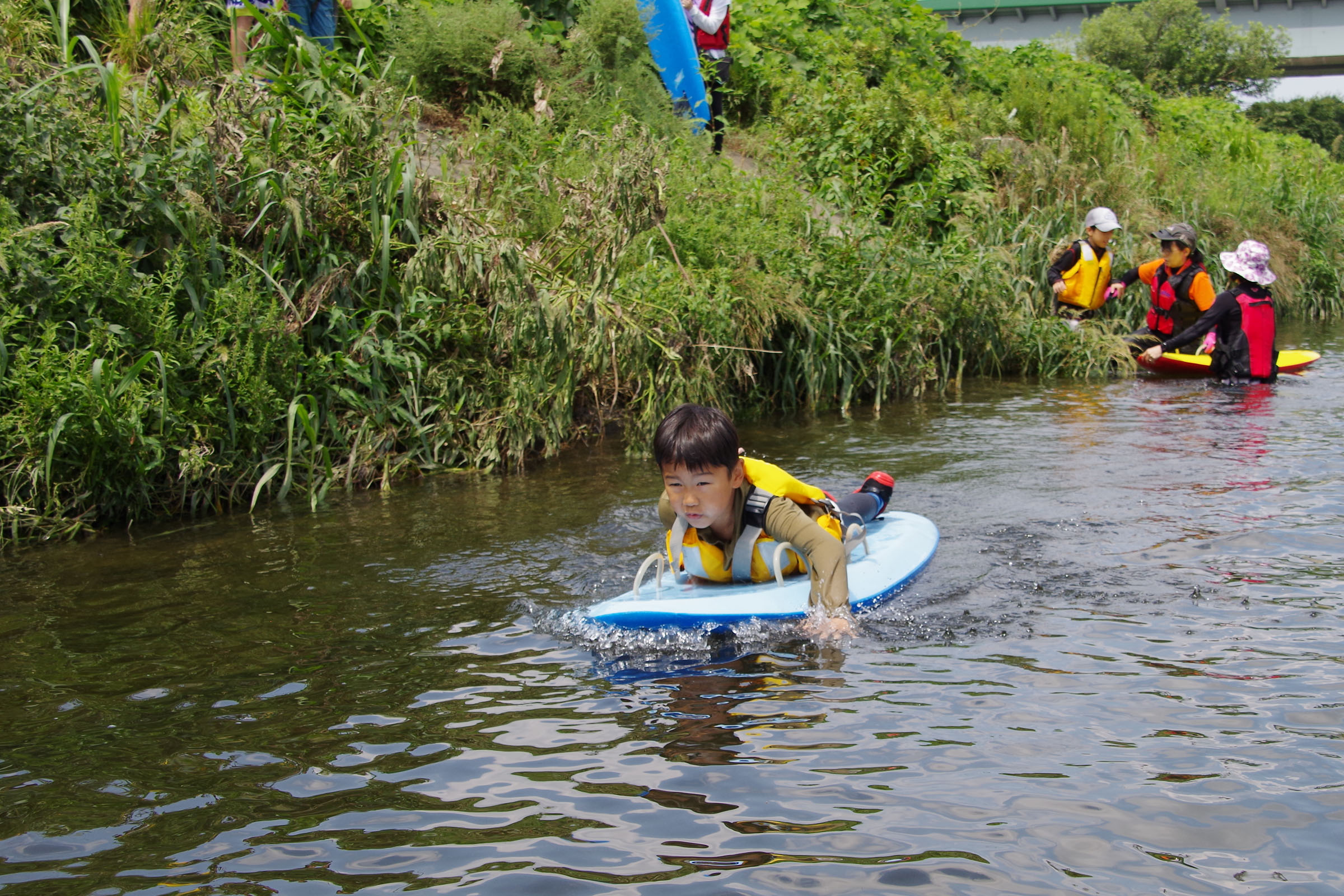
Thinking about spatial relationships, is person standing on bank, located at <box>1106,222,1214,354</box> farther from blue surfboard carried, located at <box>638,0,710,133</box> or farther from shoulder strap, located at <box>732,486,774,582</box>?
shoulder strap, located at <box>732,486,774,582</box>

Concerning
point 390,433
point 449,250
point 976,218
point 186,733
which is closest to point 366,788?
point 186,733

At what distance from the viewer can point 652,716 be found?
10.6 ft

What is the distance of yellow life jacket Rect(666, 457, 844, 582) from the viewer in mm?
4219

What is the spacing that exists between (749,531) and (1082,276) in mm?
6924

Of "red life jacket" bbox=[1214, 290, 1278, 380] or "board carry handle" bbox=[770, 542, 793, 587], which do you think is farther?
"red life jacket" bbox=[1214, 290, 1278, 380]

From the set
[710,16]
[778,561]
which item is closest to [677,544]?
[778,561]

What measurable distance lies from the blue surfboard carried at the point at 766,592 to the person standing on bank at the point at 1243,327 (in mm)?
5753

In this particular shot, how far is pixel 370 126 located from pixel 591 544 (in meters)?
2.86

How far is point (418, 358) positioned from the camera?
629 centimetres

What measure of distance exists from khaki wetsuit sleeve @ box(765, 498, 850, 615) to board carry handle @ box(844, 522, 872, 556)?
0.51 m

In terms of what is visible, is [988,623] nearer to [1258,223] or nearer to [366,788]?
[366,788]

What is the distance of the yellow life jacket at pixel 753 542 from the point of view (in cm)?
422

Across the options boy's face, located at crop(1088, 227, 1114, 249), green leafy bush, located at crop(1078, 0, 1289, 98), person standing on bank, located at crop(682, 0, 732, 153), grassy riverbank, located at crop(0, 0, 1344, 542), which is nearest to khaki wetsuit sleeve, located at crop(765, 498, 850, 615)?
grassy riverbank, located at crop(0, 0, 1344, 542)

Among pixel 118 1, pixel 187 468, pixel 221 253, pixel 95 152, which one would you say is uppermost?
pixel 118 1
